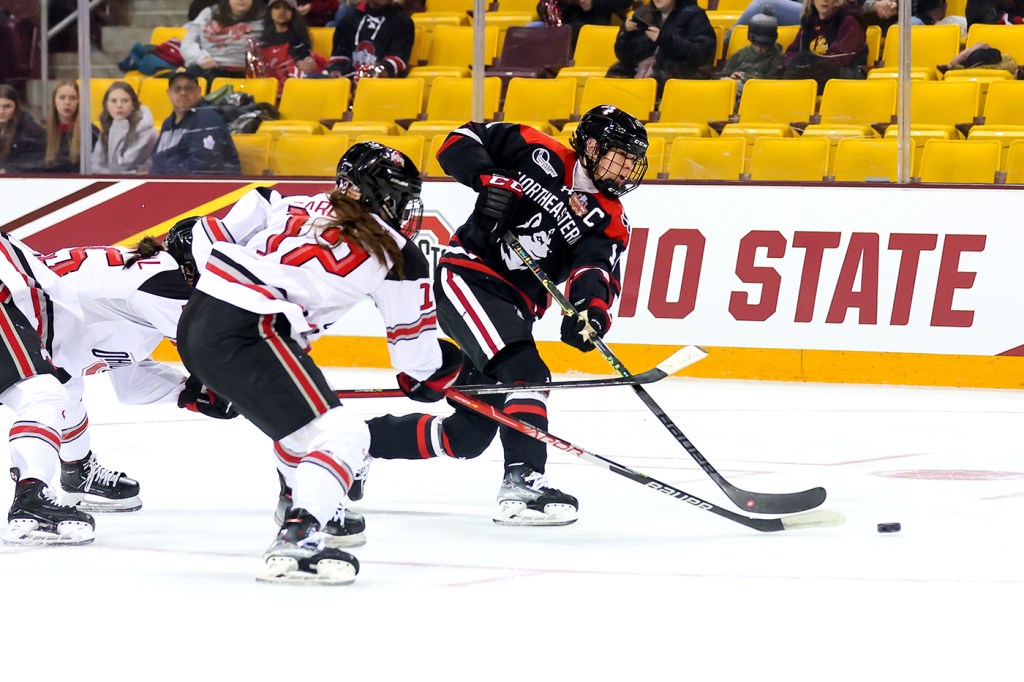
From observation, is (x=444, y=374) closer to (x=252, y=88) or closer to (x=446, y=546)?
(x=446, y=546)

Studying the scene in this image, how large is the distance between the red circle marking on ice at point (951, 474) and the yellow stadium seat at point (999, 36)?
2717 millimetres

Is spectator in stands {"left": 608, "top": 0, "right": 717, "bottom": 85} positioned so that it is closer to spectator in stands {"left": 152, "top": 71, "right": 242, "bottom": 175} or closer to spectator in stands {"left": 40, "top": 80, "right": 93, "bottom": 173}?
spectator in stands {"left": 152, "top": 71, "right": 242, "bottom": 175}

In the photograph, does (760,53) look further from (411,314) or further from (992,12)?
(411,314)

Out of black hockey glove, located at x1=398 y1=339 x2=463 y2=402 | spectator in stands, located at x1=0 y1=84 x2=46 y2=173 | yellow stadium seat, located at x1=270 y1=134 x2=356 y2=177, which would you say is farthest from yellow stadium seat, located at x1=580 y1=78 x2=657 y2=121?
black hockey glove, located at x1=398 y1=339 x2=463 y2=402

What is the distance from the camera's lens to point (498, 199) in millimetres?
3875

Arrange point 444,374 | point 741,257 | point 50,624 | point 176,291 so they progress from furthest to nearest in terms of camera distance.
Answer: point 741,257 < point 176,291 < point 444,374 < point 50,624

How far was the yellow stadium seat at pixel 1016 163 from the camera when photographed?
21.4 feet

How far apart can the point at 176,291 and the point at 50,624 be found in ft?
3.90

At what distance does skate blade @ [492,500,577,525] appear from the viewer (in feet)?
12.2

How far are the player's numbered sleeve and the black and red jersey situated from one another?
698 mm

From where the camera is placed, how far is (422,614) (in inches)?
106

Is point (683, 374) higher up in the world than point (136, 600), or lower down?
lower down

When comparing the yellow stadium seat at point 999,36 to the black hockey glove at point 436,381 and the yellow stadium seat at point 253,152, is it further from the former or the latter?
the black hockey glove at point 436,381

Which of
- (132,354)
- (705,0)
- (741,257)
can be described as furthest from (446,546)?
(705,0)
